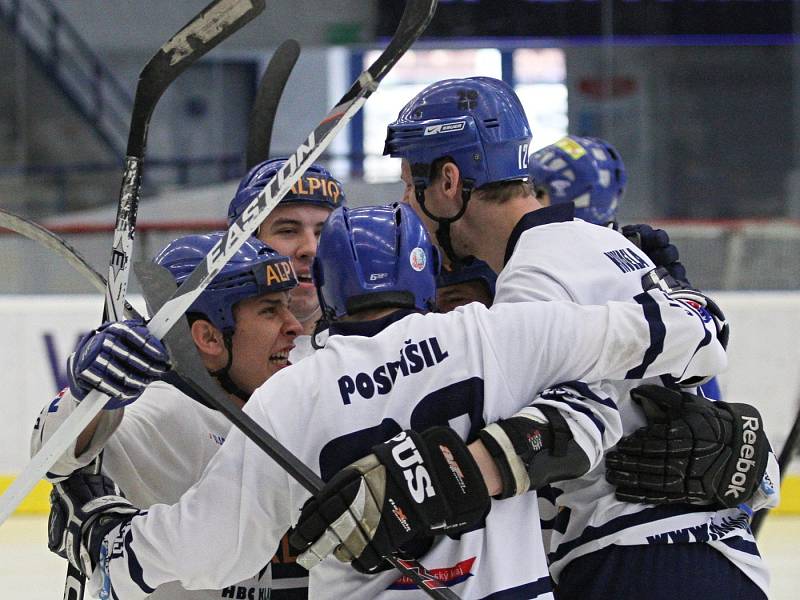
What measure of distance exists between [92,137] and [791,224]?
12.3ft

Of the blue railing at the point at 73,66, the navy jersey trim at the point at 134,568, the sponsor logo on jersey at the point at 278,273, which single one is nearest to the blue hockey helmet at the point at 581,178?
the sponsor logo on jersey at the point at 278,273

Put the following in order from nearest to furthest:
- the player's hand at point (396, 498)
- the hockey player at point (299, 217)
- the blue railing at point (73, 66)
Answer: the player's hand at point (396, 498) → the hockey player at point (299, 217) → the blue railing at point (73, 66)

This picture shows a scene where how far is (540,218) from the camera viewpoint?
2.07 m

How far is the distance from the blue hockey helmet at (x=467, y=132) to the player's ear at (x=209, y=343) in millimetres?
450

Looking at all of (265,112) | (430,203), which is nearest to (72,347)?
(265,112)

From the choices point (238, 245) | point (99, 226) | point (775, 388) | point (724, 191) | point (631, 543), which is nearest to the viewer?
point (238, 245)

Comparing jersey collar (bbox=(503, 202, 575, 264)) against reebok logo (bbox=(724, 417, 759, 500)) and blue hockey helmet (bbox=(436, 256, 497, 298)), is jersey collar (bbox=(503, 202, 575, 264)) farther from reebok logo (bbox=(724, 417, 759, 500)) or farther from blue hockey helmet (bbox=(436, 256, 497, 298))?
reebok logo (bbox=(724, 417, 759, 500))

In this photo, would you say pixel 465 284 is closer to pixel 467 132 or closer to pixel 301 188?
pixel 467 132

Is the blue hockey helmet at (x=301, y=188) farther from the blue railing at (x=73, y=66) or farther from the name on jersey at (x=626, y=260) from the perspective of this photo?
the blue railing at (x=73, y=66)

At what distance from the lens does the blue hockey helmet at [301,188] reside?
2.81 m

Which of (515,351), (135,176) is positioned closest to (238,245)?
(135,176)

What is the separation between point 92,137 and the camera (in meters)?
7.00

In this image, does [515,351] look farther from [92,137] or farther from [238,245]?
[92,137]

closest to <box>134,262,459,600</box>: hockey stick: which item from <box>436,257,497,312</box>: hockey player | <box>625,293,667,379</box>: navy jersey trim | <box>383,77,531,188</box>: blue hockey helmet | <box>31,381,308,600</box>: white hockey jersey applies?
<box>31,381,308,600</box>: white hockey jersey
